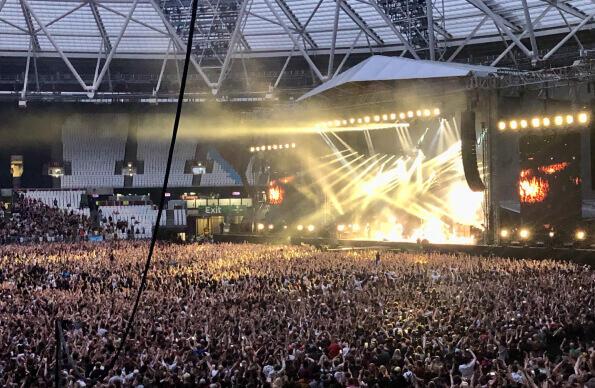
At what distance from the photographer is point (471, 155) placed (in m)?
27.5

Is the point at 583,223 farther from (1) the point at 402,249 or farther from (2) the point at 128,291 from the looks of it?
(2) the point at 128,291

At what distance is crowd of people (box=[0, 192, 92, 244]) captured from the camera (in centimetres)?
3903

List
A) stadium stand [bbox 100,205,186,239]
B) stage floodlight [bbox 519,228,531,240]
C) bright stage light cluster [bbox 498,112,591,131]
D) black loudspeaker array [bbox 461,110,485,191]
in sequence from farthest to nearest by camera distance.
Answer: stadium stand [bbox 100,205,186,239] → black loudspeaker array [bbox 461,110,485,191] → stage floodlight [bbox 519,228,531,240] → bright stage light cluster [bbox 498,112,591,131]

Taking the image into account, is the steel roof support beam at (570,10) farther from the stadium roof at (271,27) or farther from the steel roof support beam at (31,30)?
the steel roof support beam at (31,30)

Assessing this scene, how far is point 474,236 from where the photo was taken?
3114 cm

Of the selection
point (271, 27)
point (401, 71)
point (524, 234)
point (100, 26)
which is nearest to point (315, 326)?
point (524, 234)

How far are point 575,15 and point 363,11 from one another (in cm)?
1158

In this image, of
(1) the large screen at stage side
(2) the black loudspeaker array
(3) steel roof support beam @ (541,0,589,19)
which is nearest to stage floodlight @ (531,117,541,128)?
(1) the large screen at stage side

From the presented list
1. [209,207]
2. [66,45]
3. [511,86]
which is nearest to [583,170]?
[511,86]

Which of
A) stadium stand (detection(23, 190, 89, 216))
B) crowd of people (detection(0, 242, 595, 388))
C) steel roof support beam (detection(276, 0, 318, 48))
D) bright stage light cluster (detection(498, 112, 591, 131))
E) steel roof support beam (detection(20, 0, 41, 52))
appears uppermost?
steel roof support beam (detection(276, 0, 318, 48))

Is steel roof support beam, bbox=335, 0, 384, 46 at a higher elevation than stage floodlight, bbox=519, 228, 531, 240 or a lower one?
higher

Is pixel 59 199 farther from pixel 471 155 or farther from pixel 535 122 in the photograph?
pixel 535 122

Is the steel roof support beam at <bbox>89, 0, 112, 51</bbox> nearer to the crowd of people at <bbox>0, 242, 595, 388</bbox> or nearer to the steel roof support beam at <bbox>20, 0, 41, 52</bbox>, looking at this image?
the steel roof support beam at <bbox>20, 0, 41, 52</bbox>

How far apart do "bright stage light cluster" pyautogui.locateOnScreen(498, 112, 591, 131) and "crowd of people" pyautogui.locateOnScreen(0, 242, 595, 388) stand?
651 cm
